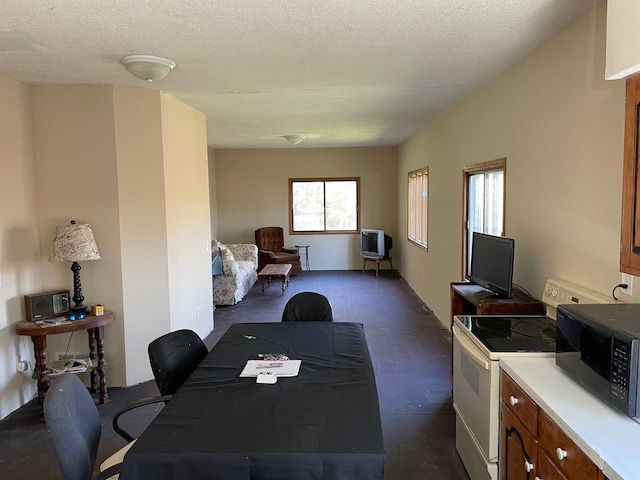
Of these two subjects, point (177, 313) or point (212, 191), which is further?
point (212, 191)

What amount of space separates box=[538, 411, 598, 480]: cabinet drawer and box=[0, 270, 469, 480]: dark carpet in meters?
1.10

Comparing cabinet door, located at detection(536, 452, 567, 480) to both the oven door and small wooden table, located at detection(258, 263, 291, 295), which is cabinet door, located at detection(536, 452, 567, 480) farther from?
small wooden table, located at detection(258, 263, 291, 295)

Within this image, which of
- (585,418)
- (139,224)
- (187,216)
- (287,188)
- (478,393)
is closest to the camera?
(585,418)

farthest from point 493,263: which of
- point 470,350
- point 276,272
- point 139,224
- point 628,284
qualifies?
point 276,272

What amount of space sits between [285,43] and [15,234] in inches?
99.5

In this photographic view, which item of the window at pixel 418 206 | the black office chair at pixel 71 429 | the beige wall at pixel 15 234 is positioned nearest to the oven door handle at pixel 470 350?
the black office chair at pixel 71 429

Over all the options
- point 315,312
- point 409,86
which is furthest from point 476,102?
point 315,312

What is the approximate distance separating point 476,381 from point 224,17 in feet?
7.46

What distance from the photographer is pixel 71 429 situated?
5.49 feet

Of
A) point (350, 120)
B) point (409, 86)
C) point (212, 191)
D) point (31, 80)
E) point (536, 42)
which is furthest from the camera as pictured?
point (212, 191)

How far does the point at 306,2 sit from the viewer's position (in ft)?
6.92

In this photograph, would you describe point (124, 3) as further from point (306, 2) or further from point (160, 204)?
point (160, 204)

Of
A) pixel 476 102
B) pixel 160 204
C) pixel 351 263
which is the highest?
pixel 476 102

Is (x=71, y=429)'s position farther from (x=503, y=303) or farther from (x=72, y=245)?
(x=503, y=303)
